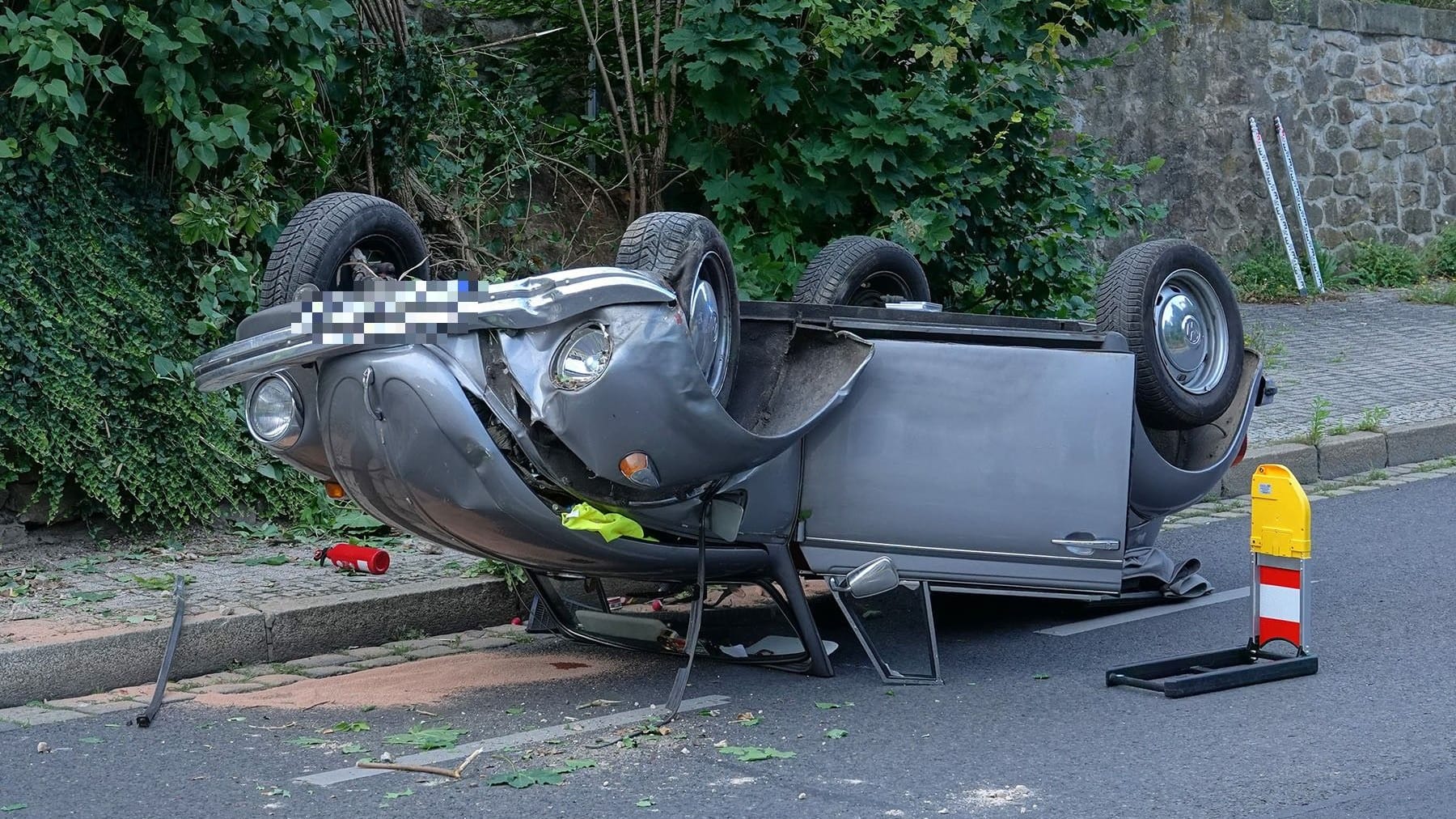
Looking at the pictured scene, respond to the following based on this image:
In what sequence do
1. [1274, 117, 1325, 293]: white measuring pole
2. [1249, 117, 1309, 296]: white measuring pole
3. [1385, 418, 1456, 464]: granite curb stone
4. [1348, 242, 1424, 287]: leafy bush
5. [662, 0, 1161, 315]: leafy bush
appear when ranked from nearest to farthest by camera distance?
[662, 0, 1161, 315]: leafy bush < [1385, 418, 1456, 464]: granite curb stone < [1249, 117, 1309, 296]: white measuring pole < [1274, 117, 1325, 293]: white measuring pole < [1348, 242, 1424, 287]: leafy bush

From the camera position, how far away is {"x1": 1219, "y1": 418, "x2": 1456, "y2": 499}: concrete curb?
29.9 ft

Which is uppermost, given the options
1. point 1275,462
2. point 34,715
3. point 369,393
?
point 369,393

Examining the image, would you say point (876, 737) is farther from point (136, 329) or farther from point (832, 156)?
point (832, 156)

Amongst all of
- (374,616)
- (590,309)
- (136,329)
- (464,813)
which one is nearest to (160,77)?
(136,329)

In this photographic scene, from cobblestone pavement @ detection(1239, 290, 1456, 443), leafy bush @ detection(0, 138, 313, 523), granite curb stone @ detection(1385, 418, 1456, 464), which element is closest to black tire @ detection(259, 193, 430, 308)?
leafy bush @ detection(0, 138, 313, 523)

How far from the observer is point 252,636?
18.4ft

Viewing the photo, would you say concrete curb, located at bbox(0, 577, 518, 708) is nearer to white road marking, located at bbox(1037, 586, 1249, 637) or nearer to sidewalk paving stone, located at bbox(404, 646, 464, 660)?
sidewalk paving stone, located at bbox(404, 646, 464, 660)

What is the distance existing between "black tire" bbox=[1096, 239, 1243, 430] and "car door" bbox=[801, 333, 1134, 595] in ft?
1.04

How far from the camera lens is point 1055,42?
366 inches

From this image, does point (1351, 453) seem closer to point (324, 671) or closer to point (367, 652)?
point (367, 652)

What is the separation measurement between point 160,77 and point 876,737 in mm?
4369

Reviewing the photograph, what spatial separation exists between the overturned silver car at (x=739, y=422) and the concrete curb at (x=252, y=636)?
47cm

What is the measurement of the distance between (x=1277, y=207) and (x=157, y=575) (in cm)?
1262

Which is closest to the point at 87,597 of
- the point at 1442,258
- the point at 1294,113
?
the point at 1294,113
